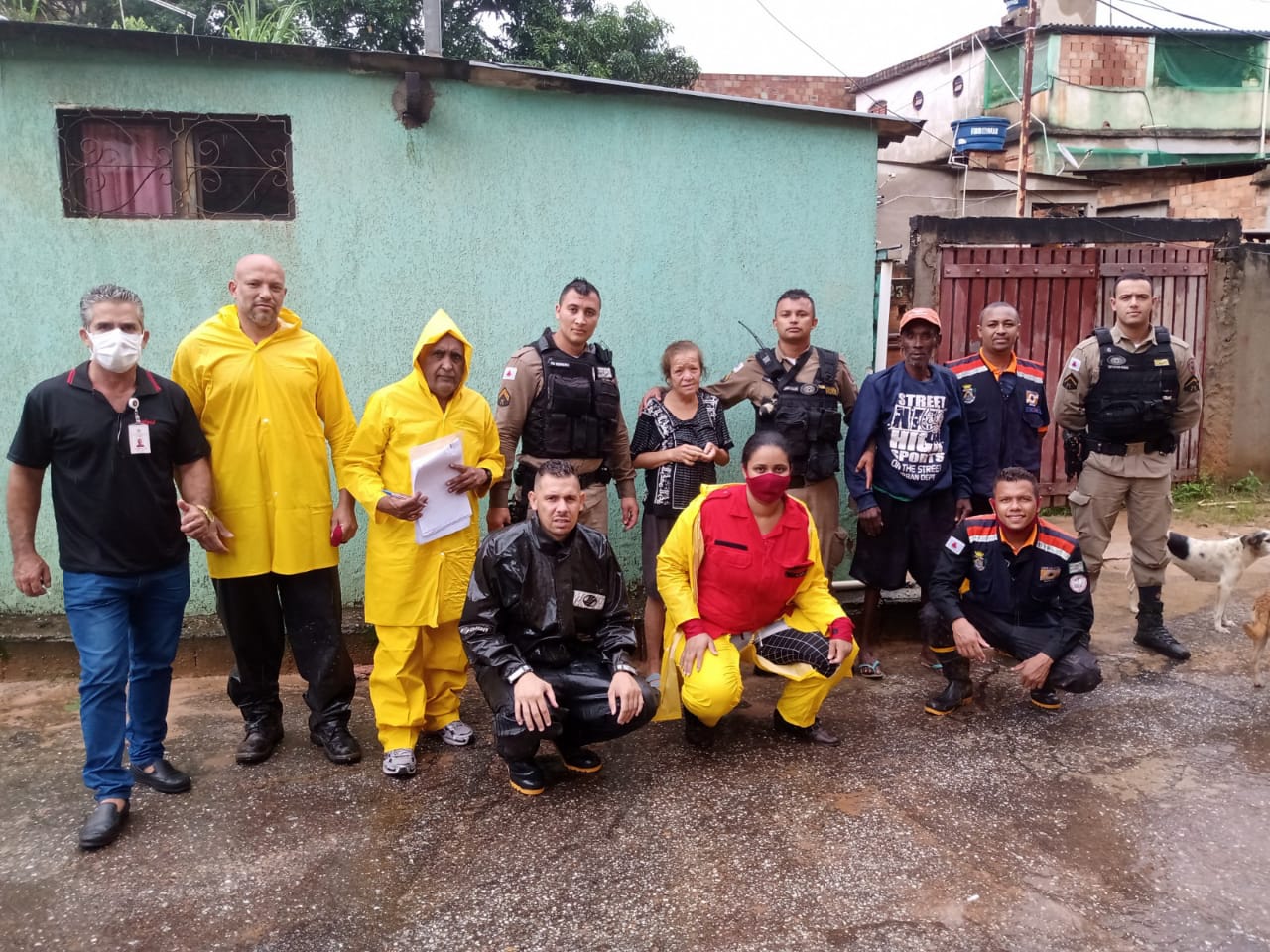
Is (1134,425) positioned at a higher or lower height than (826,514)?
higher

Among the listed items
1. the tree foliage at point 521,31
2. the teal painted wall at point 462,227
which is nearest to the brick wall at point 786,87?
the tree foliage at point 521,31

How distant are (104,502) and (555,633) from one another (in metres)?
1.60

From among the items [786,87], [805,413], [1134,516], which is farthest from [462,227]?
[786,87]

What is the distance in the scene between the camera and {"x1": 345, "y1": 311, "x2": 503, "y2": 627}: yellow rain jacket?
366 centimetres

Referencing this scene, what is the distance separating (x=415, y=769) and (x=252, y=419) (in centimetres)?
146

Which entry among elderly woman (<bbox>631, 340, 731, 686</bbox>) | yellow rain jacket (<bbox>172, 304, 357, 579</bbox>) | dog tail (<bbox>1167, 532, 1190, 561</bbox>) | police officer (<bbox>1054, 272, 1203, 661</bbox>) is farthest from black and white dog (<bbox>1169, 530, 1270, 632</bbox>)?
yellow rain jacket (<bbox>172, 304, 357, 579</bbox>)

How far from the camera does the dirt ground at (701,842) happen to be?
Answer: 2664 millimetres

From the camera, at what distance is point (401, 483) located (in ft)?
12.1

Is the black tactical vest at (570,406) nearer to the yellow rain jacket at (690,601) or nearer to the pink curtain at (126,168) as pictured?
the yellow rain jacket at (690,601)

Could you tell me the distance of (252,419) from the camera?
138 inches

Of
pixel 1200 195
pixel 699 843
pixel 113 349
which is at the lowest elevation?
pixel 699 843

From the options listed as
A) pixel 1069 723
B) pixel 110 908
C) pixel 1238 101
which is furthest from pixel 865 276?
pixel 1238 101

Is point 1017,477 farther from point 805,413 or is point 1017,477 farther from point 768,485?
point 768,485

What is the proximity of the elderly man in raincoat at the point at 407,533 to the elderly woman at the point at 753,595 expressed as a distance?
896 mm
